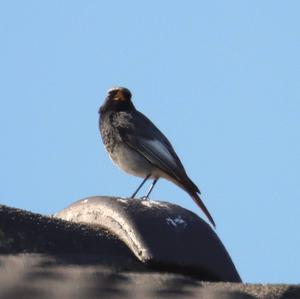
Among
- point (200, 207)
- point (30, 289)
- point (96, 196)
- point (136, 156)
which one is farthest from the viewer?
point (136, 156)

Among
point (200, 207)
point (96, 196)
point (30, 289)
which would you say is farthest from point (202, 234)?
point (200, 207)

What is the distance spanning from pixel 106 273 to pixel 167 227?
0.83 m

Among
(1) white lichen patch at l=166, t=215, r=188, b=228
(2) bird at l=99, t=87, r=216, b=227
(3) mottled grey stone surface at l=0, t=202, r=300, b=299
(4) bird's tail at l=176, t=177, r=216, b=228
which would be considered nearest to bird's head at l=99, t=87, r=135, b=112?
(2) bird at l=99, t=87, r=216, b=227

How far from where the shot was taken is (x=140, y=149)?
1059cm

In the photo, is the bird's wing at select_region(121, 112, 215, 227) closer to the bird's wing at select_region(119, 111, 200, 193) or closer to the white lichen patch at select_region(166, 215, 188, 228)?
the bird's wing at select_region(119, 111, 200, 193)

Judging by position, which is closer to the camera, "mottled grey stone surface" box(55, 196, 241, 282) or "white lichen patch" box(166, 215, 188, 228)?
"mottled grey stone surface" box(55, 196, 241, 282)

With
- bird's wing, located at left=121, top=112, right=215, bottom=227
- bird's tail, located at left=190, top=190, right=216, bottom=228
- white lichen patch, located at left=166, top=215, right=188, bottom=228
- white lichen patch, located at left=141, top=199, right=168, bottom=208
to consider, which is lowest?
bird's tail, located at left=190, top=190, right=216, bottom=228

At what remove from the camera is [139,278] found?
10.1 feet

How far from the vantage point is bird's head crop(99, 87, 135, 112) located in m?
11.3

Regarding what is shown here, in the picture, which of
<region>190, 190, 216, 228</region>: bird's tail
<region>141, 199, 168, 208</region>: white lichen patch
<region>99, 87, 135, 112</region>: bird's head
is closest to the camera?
<region>141, 199, 168, 208</region>: white lichen patch

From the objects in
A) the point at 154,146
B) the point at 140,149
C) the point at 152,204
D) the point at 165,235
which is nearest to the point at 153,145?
the point at 154,146

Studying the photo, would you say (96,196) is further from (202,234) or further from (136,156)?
(136,156)

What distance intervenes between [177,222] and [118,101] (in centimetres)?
745

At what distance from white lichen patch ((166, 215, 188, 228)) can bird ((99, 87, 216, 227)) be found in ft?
20.1
